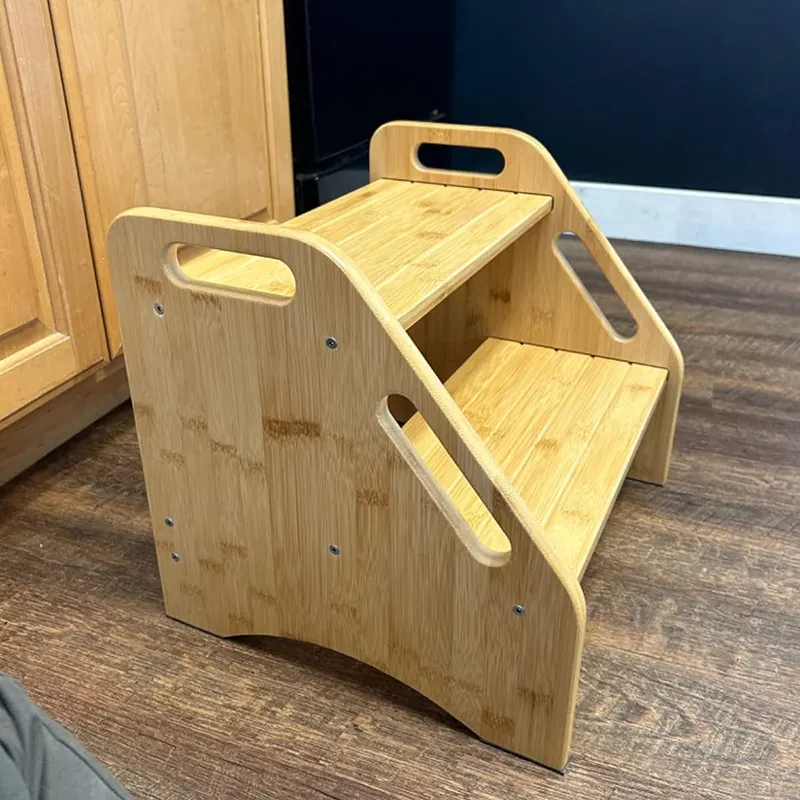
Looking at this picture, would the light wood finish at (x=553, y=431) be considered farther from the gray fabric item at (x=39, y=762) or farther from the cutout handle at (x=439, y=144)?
the gray fabric item at (x=39, y=762)

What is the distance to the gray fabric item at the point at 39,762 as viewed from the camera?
0.54 metres

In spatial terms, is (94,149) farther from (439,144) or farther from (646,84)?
(646,84)

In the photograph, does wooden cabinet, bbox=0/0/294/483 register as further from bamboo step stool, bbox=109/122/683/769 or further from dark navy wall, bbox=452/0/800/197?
dark navy wall, bbox=452/0/800/197

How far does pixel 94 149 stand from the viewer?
123cm

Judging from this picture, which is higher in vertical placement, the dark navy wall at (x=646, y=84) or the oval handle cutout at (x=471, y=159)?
the dark navy wall at (x=646, y=84)

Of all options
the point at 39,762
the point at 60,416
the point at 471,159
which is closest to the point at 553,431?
the point at 39,762

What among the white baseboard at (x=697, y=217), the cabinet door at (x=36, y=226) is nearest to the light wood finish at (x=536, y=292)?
the cabinet door at (x=36, y=226)

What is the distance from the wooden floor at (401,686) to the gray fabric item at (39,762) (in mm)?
277

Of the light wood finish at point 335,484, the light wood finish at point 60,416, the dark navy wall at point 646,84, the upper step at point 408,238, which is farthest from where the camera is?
the dark navy wall at point 646,84

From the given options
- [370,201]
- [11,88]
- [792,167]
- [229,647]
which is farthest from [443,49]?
[229,647]

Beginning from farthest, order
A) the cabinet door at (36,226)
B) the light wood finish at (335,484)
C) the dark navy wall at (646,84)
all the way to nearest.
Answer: the dark navy wall at (646,84) < the cabinet door at (36,226) < the light wood finish at (335,484)

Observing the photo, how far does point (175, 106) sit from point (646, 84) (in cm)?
150

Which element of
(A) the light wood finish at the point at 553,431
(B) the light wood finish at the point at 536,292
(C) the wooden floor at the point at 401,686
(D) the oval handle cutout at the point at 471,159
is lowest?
(C) the wooden floor at the point at 401,686

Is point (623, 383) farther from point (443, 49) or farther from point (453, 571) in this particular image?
point (443, 49)
